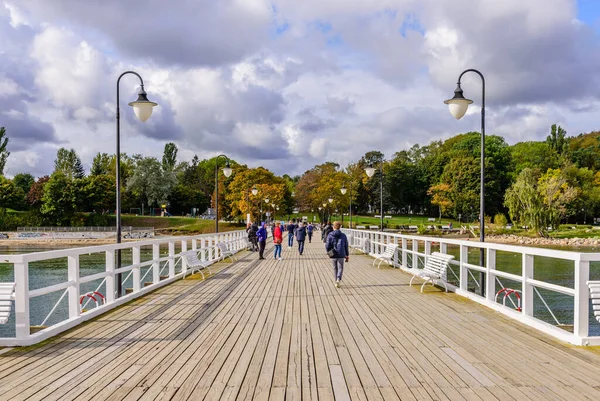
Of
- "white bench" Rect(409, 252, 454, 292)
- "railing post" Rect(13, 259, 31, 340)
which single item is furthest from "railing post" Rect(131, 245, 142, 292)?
"white bench" Rect(409, 252, 454, 292)

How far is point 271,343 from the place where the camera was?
6.14m

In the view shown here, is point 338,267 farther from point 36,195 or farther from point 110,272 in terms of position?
point 36,195

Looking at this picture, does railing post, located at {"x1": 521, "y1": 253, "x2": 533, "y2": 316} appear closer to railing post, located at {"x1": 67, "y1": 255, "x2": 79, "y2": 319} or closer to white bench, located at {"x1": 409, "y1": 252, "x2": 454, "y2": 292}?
white bench, located at {"x1": 409, "y1": 252, "x2": 454, "y2": 292}

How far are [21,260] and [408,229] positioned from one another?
213 feet

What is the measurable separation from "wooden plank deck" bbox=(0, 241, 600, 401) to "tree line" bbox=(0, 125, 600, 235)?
4340 cm

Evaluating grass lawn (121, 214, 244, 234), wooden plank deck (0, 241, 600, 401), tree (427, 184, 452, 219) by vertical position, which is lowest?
grass lawn (121, 214, 244, 234)

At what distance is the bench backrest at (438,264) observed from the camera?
1033 centimetres

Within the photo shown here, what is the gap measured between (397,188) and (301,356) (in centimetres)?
9476

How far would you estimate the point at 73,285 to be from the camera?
277 inches

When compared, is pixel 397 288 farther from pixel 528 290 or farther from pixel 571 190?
pixel 571 190

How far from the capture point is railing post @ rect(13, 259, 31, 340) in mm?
5941

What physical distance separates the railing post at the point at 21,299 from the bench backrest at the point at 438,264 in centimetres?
738

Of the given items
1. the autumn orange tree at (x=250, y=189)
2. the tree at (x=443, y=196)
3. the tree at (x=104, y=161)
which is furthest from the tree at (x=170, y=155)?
the tree at (x=443, y=196)

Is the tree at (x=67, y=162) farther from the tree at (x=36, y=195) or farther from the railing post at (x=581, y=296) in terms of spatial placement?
the railing post at (x=581, y=296)
